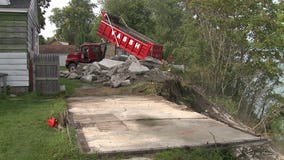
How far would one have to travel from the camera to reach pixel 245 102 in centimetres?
1441

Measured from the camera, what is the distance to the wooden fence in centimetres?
1283

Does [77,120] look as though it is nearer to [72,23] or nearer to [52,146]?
[52,146]

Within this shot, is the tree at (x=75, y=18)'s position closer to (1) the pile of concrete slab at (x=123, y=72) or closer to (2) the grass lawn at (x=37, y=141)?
(1) the pile of concrete slab at (x=123, y=72)

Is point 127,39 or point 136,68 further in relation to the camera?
point 127,39

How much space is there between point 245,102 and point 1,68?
930cm

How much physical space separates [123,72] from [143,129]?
943 centimetres

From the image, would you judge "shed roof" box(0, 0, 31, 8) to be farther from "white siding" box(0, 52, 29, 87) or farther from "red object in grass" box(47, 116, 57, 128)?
"red object in grass" box(47, 116, 57, 128)

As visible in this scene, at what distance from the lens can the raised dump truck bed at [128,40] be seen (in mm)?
18281

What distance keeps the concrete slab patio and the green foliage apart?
0.17 metres

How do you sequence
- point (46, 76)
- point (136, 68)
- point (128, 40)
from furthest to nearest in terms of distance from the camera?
1. point (128, 40)
2. point (136, 68)
3. point (46, 76)

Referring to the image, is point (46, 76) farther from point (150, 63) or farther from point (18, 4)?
point (150, 63)

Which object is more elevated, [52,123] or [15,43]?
[15,43]

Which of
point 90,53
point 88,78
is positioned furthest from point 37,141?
point 90,53

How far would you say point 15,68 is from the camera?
12383 mm
